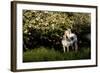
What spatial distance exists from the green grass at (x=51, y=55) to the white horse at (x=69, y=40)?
2.3 inches

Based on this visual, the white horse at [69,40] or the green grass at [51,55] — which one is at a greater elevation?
the white horse at [69,40]

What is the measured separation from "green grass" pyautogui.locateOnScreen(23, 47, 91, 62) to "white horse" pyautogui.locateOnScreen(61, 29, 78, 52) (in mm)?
58

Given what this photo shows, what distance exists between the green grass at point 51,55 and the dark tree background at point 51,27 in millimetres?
43

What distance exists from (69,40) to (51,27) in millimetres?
215

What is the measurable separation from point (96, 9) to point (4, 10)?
2.96 feet

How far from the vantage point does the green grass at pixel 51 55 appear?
1.96m

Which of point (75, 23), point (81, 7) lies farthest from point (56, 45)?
point (81, 7)

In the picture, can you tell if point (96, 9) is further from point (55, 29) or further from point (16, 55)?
point (16, 55)

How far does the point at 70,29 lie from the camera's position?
2.12 meters

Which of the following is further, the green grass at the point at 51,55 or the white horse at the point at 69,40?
the white horse at the point at 69,40

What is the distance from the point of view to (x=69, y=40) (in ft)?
6.93

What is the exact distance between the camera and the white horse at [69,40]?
2.09 m

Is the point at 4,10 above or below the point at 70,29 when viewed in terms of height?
above

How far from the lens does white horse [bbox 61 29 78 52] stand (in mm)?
2094
